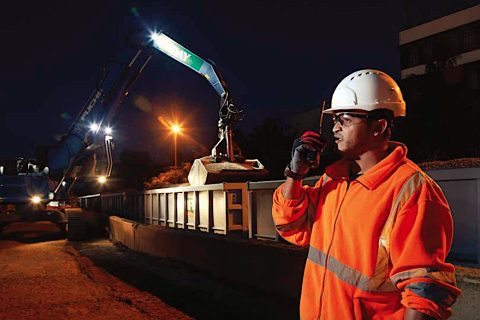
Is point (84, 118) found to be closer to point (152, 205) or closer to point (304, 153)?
point (152, 205)

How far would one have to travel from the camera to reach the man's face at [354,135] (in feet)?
8.21

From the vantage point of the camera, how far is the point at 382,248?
2188mm

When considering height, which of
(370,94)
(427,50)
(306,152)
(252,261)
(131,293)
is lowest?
(131,293)

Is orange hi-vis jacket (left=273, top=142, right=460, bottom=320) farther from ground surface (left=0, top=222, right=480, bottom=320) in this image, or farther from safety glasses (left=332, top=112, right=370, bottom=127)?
ground surface (left=0, top=222, right=480, bottom=320)

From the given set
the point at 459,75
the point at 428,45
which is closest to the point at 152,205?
the point at 459,75

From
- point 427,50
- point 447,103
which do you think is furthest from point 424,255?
point 427,50

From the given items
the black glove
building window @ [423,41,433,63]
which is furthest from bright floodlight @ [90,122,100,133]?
building window @ [423,41,433,63]

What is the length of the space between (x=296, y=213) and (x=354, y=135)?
51 centimetres

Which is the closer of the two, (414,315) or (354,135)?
(414,315)

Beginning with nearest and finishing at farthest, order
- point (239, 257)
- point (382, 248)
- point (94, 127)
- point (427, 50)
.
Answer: point (382, 248) → point (239, 257) → point (94, 127) → point (427, 50)

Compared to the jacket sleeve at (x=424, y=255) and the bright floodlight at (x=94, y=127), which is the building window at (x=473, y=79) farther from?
the jacket sleeve at (x=424, y=255)

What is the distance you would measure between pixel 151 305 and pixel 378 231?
5.66 metres

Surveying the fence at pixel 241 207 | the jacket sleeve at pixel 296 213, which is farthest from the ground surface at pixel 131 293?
the jacket sleeve at pixel 296 213

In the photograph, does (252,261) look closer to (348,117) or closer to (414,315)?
(348,117)
